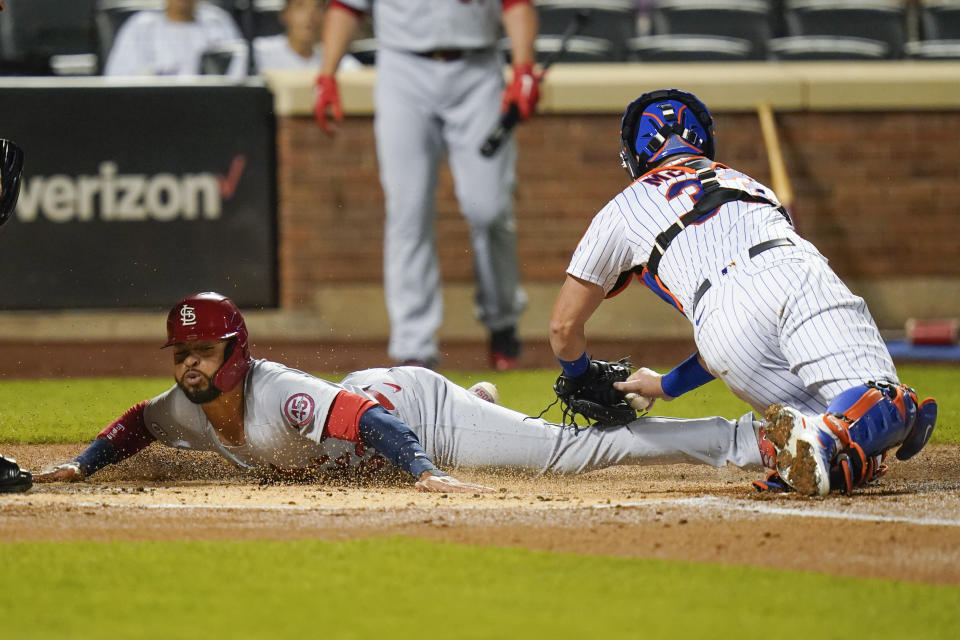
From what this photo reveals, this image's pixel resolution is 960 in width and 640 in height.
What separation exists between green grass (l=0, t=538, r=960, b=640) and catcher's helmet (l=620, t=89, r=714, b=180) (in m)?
1.89

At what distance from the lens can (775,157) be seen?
10.4 metres

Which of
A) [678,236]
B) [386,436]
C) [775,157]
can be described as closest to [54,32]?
[775,157]

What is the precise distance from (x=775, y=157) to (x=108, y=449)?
6.55 metres

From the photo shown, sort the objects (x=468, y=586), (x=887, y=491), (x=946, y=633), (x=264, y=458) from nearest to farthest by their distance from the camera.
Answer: (x=946, y=633)
(x=468, y=586)
(x=887, y=491)
(x=264, y=458)

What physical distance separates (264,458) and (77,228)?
5.70m

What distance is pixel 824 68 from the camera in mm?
10734

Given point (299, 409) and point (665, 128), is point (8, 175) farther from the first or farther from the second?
point (665, 128)

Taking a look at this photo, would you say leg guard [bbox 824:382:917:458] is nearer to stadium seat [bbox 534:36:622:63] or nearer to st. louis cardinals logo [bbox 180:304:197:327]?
st. louis cardinals logo [bbox 180:304:197:327]

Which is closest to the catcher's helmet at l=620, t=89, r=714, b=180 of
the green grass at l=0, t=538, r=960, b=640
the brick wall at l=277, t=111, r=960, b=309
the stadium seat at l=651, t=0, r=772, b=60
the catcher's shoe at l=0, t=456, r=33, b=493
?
the green grass at l=0, t=538, r=960, b=640

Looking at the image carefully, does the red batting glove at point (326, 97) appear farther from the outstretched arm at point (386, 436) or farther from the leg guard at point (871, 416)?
the leg guard at point (871, 416)

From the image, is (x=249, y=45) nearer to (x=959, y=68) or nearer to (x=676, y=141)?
(x=959, y=68)

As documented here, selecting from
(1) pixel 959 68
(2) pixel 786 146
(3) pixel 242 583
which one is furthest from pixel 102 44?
(3) pixel 242 583

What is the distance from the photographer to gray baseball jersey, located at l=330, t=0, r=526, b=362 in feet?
28.4

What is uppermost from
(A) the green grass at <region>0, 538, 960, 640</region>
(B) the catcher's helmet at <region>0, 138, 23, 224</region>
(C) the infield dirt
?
(B) the catcher's helmet at <region>0, 138, 23, 224</region>
